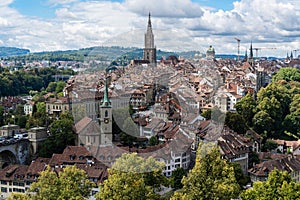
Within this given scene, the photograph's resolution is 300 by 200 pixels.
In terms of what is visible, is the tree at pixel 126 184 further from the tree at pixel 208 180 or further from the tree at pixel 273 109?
the tree at pixel 273 109

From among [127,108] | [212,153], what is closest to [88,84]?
[212,153]

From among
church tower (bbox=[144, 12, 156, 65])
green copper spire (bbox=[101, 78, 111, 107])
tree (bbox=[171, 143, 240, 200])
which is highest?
church tower (bbox=[144, 12, 156, 65])

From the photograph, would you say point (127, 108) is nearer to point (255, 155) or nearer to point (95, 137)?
point (95, 137)

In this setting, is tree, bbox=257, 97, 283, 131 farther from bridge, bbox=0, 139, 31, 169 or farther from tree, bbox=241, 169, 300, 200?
tree, bbox=241, 169, 300, 200

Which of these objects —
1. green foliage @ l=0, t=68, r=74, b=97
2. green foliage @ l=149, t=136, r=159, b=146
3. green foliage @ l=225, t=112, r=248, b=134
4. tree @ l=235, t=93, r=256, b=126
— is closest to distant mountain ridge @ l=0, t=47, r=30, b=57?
green foliage @ l=0, t=68, r=74, b=97

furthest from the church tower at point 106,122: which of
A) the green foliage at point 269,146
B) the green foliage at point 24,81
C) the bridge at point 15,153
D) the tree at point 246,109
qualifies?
the green foliage at point 24,81

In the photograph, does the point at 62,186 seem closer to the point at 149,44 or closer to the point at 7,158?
the point at 149,44
